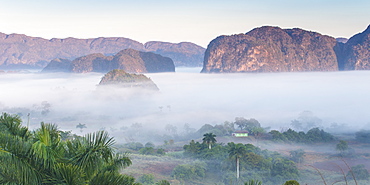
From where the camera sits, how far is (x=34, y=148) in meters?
6.01

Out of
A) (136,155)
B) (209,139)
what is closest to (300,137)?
(209,139)

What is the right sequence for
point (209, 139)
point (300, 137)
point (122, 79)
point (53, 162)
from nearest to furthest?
point (53, 162) → point (209, 139) → point (300, 137) → point (122, 79)

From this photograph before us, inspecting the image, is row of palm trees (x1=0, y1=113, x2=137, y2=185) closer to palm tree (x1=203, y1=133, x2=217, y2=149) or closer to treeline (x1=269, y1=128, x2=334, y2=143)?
palm tree (x1=203, y1=133, x2=217, y2=149)

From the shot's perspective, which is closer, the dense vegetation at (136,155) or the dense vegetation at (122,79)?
the dense vegetation at (136,155)

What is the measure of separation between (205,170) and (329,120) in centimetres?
10311

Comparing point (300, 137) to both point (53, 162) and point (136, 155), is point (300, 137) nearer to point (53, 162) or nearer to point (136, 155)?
point (136, 155)

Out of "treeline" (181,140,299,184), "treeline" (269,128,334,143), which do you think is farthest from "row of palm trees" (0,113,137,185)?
"treeline" (269,128,334,143)

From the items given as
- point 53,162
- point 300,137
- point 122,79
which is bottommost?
point 300,137

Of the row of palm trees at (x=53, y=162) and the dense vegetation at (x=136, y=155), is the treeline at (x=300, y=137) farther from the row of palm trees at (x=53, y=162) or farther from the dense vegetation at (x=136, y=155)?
the row of palm trees at (x=53, y=162)

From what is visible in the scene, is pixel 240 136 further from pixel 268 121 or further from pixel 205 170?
pixel 268 121

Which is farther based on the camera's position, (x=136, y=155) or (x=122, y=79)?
(x=122, y=79)

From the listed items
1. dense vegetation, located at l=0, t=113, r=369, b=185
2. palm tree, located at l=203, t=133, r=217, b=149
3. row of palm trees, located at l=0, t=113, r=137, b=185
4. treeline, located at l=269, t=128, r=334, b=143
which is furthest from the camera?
treeline, located at l=269, t=128, r=334, b=143

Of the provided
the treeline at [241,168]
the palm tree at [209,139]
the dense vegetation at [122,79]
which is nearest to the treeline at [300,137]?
the palm tree at [209,139]

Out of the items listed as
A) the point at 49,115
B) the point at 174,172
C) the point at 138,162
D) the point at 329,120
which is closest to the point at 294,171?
the point at 174,172
